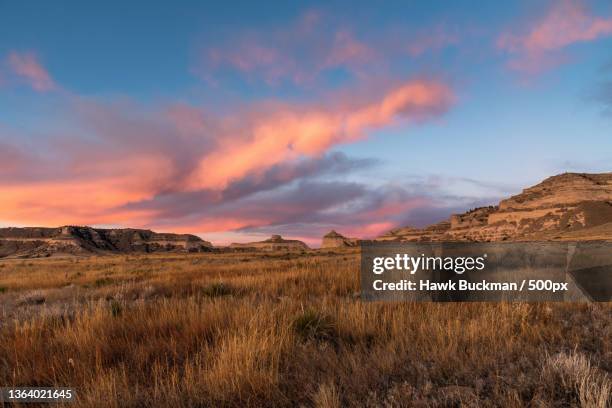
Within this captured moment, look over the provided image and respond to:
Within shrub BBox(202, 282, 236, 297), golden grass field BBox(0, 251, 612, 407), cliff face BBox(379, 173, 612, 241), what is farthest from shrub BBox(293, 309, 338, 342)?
cliff face BBox(379, 173, 612, 241)

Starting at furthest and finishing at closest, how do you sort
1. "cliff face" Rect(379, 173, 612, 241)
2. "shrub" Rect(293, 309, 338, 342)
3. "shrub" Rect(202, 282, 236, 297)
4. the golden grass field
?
1. "cliff face" Rect(379, 173, 612, 241)
2. "shrub" Rect(202, 282, 236, 297)
3. "shrub" Rect(293, 309, 338, 342)
4. the golden grass field

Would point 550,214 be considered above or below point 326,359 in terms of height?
above

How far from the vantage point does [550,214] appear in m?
128

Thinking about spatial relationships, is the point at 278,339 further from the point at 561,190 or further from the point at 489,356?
the point at 561,190

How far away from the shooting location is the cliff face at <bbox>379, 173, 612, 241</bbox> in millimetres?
111125

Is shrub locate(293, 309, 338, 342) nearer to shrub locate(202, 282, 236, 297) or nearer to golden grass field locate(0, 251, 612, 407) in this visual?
golden grass field locate(0, 251, 612, 407)

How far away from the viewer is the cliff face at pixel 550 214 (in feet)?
365

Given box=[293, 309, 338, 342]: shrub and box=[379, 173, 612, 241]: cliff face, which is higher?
box=[379, 173, 612, 241]: cliff face

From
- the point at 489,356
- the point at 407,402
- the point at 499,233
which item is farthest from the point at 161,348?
the point at 499,233

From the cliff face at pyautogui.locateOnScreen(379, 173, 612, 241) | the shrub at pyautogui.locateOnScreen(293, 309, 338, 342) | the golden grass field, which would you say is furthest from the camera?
the cliff face at pyautogui.locateOnScreen(379, 173, 612, 241)

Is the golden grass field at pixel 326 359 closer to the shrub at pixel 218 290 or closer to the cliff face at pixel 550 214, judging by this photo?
the shrub at pixel 218 290

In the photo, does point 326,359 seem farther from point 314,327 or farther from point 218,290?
point 218,290

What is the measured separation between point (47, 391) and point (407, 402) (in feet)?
11.4

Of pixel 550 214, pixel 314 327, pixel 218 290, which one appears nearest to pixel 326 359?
pixel 314 327
